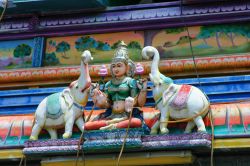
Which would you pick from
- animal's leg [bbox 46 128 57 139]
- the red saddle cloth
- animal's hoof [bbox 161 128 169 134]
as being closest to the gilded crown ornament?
the red saddle cloth

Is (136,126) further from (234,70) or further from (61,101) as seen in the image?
(234,70)

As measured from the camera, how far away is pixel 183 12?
9.12 meters

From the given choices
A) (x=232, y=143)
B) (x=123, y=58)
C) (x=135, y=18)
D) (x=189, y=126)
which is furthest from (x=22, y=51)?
(x=232, y=143)

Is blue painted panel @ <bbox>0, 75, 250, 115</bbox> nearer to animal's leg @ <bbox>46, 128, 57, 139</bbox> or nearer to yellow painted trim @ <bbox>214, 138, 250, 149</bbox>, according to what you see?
animal's leg @ <bbox>46, 128, 57, 139</bbox>

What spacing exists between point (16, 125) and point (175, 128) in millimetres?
2153

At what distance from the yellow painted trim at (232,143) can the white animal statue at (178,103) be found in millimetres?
235

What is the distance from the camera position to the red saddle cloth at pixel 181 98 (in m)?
7.47

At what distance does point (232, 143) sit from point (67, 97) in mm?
2159

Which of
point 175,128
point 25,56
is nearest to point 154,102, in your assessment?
point 175,128

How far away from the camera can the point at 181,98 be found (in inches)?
296

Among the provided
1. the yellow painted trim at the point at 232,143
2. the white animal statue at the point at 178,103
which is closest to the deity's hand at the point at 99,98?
the white animal statue at the point at 178,103

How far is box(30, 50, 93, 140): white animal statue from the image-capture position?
7.91 meters

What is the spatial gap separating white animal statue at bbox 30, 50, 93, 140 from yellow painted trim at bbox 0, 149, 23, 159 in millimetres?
268

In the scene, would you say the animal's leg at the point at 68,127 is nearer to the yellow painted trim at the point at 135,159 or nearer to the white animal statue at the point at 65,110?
the white animal statue at the point at 65,110
